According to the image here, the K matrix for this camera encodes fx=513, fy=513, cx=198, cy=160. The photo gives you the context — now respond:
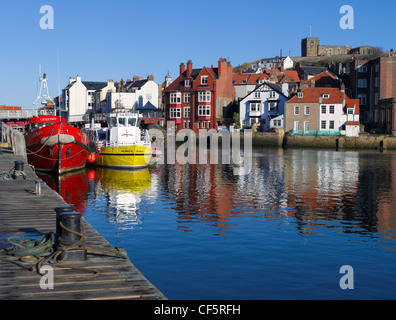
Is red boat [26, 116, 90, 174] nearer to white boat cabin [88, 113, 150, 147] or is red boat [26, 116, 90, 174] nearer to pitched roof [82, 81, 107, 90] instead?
white boat cabin [88, 113, 150, 147]

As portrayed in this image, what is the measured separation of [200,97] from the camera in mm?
97938

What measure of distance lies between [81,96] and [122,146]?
87.0 meters

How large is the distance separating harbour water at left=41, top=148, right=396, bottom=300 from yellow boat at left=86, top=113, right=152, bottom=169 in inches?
171

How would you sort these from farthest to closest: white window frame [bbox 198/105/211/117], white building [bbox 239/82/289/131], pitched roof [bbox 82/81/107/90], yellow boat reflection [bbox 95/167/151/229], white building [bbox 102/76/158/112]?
pitched roof [bbox 82/81/107/90], white building [bbox 102/76/158/112], white window frame [bbox 198/105/211/117], white building [bbox 239/82/289/131], yellow boat reflection [bbox 95/167/151/229]

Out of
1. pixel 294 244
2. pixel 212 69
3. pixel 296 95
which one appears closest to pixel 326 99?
pixel 296 95

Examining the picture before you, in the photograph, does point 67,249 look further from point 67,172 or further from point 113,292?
point 67,172

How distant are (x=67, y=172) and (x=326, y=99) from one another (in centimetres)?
6015

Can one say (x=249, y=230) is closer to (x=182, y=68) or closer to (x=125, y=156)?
(x=125, y=156)

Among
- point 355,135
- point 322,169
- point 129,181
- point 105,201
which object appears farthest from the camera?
point 355,135

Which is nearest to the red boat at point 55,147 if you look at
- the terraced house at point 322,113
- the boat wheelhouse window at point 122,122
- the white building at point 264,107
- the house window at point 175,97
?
the boat wheelhouse window at point 122,122

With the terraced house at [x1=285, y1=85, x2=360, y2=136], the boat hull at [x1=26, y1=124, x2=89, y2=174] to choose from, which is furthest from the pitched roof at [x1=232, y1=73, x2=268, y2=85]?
the boat hull at [x1=26, y1=124, x2=89, y2=174]

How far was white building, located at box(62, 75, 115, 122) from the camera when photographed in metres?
127

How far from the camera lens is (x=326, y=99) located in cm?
Result: 9212

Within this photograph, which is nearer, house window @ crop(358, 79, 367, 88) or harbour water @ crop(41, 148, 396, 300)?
harbour water @ crop(41, 148, 396, 300)
